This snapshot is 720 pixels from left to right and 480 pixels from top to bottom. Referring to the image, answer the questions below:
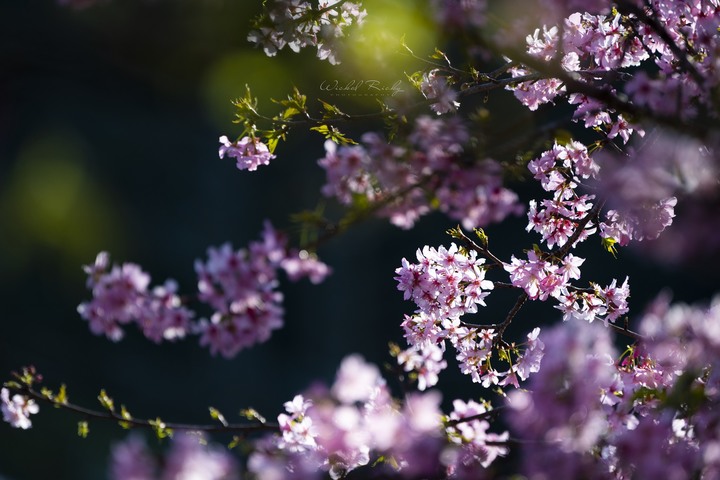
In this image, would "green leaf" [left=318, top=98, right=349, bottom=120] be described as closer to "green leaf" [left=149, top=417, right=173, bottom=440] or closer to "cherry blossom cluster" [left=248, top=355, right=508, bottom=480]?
"cherry blossom cluster" [left=248, top=355, right=508, bottom=480]

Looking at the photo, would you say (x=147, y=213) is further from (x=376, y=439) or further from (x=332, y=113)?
(x=376, y=439)

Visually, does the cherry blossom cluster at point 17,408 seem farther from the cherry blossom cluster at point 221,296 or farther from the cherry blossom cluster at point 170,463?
the cherry blossom cluster at point 170,463

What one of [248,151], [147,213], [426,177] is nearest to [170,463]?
[426,177]

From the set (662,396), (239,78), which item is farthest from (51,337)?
(662,396)

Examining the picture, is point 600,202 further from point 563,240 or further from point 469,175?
point 469,175

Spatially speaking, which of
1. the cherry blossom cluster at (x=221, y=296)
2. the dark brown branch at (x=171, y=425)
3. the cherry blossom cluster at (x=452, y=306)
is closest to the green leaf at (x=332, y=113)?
the cherry blossom cluster at (x=452, y=306)

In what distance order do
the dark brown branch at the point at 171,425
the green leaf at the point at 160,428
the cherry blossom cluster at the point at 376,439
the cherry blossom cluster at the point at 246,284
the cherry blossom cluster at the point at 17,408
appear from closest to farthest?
the cherry blossom cluster at the point at 376,439
the cherry blossom cluster at the point at 246,284
the dark brown branch at the point at 171,425
the green leaf at the point at 160,428
the cherry blossom cluster at the point at 17,408

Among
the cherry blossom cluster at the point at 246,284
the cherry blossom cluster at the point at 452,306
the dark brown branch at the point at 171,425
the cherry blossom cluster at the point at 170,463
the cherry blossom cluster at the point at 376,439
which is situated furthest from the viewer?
the cherry blossom cluster at the point at 452,306
